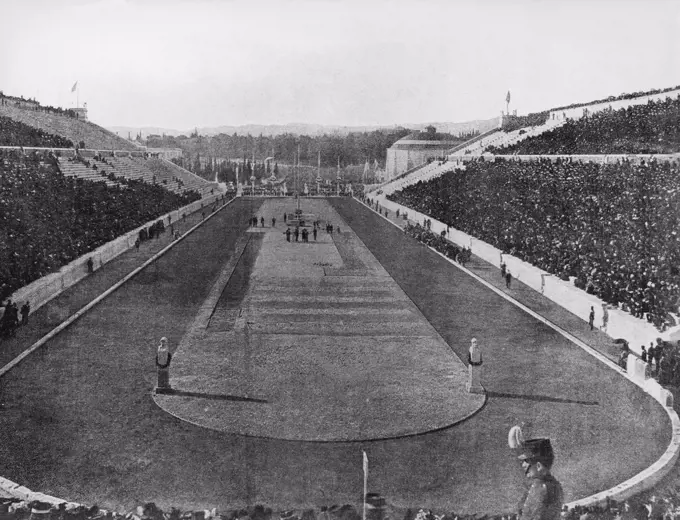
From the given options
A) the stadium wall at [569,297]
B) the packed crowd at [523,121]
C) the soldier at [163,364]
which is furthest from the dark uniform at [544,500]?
the packed crowd at [523,121]

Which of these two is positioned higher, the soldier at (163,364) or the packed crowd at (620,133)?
the packed crowd at (620,133)

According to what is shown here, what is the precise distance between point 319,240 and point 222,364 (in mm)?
23094

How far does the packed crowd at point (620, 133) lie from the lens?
1326 inches

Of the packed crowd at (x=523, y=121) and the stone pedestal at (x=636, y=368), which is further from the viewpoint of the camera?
the packed crowd at (x=523, y=121)

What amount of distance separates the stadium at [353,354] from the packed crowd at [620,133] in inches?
10.5

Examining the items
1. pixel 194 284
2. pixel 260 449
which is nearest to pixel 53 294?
pixel 194 284

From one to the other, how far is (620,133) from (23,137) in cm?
3423

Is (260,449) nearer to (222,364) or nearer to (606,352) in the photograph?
(222,364)

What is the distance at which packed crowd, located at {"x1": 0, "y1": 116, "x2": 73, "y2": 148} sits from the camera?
41250mm

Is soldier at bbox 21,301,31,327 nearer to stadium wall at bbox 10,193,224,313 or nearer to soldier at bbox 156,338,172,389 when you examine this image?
stadium wall at bbox 10,193,224,313

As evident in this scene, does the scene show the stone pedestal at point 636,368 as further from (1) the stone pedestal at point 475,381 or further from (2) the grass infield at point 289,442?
(1) the stone pedestal at point 475,381

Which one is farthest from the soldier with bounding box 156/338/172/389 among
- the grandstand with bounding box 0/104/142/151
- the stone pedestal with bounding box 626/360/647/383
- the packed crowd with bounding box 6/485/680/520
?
the grandstand with bounding box 0/104/142/151

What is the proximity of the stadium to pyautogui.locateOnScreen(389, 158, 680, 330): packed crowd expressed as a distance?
0.11m

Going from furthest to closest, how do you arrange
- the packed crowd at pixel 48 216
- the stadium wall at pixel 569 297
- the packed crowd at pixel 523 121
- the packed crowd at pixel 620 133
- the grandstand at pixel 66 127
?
1. the packed crowd at pixel 523 121
2. the grandstand at pixel 66 127
3. the packed crowd at pixel 620 133
4. the packed crowd at pixel 48 216
5. the stadium wall at pixel 569 297
